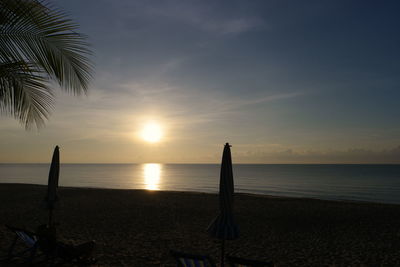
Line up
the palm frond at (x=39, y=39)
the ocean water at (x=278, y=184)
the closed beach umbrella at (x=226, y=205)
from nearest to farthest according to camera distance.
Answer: the palm frond at (x=39, y=39) < the closed beach umbrella at (x=226, y=205) < the ocean water at (x=278, y=184)

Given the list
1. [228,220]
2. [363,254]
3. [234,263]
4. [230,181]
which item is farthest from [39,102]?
[363,254]

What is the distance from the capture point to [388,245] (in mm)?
10336

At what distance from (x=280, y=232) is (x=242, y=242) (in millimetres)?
2647

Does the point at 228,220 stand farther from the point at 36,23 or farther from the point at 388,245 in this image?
the point at 388,245

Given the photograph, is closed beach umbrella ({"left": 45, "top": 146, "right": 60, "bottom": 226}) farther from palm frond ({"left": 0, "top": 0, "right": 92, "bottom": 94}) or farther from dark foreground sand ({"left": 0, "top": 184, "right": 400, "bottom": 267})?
palm frond ({"left": 0, "top": 0, "right": 92, "bottom": 94})

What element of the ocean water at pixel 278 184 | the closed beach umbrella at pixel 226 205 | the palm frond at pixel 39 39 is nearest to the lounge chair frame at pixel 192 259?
the closed beach umbrella at pixel 226 205

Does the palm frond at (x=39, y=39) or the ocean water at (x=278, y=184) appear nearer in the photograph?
the palm frond at (x=39, y=39)

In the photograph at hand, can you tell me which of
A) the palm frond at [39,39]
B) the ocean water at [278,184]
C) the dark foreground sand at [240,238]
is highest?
the palm frond at [39,39]

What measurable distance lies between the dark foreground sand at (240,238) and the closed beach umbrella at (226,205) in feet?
1.19

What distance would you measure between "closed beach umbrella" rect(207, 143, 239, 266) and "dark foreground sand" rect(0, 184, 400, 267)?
1.19 feet

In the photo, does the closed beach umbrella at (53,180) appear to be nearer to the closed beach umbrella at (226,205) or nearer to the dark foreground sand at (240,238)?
the dark foreground sand at (240,238)

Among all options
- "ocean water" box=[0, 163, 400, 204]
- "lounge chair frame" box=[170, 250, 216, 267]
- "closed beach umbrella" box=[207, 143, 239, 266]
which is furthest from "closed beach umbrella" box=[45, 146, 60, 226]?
"ocean water" box=[0, 163, 400, 204]

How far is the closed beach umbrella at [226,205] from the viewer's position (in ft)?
17.3

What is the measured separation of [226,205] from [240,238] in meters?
6.41
